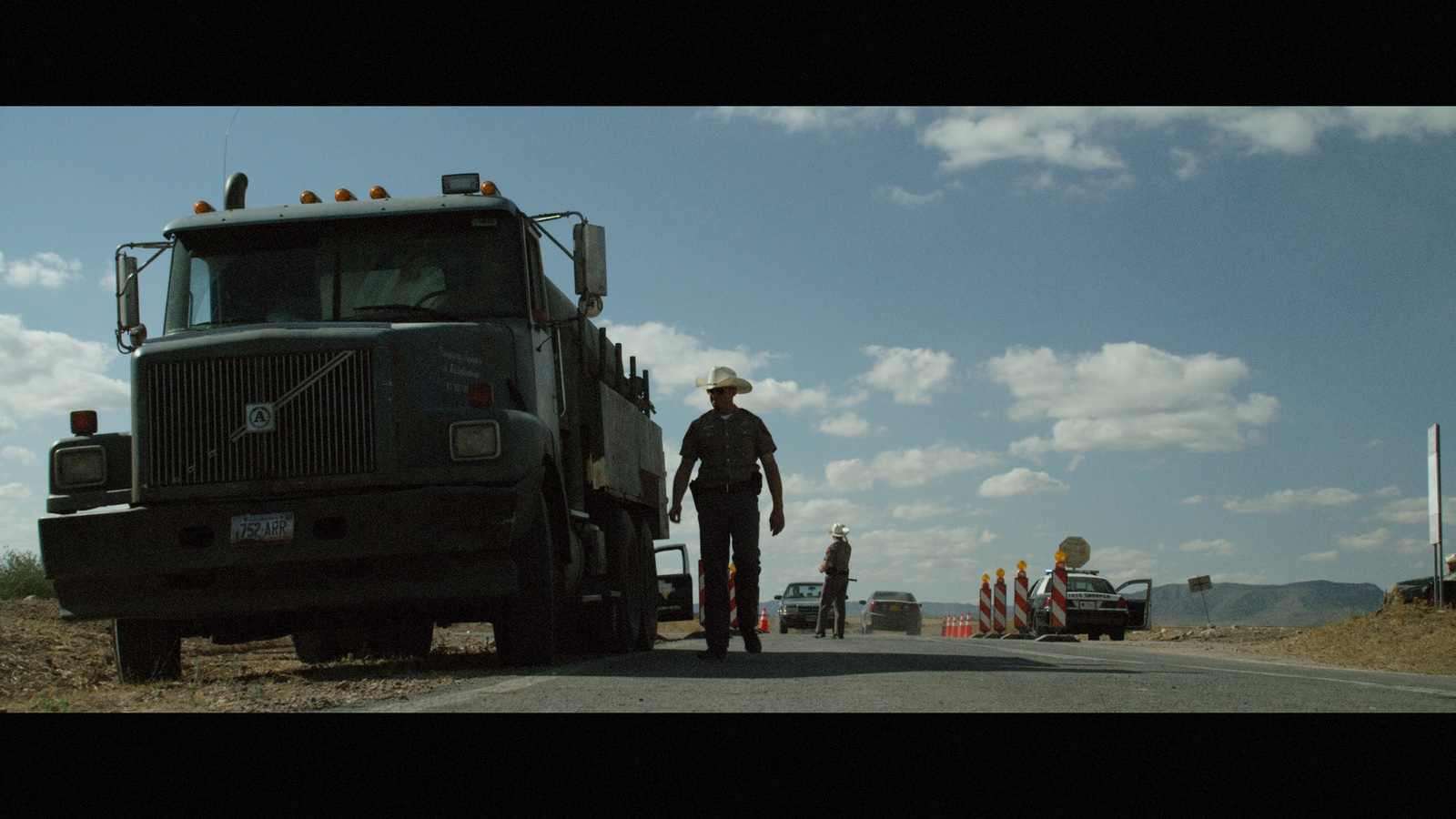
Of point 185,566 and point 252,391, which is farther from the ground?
point 252,391

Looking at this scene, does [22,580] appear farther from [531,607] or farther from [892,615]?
[892,615]

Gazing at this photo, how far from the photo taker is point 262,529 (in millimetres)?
7418

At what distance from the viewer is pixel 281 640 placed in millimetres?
14883

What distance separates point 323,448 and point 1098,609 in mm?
19911

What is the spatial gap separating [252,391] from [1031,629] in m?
21.7

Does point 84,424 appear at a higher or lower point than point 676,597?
higher

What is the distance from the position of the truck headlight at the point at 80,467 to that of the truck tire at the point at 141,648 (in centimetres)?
98

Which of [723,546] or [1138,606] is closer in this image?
[723,546]

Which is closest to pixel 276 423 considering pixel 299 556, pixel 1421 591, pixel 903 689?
pixel 299 556

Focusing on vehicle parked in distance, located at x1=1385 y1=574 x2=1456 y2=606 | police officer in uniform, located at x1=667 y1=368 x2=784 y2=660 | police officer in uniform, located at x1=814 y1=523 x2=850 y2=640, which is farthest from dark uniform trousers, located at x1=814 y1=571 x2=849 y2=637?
police officer in uniform, located at x1=667 y1=368 x2=784 y2=660

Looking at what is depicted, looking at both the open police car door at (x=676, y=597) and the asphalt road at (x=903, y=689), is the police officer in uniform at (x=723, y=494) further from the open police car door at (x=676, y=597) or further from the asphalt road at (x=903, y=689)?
the open police car door at (x=676, y=597)

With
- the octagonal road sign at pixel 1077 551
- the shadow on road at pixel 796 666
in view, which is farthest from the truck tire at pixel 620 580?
the octagonal road sign at pixel 1077 551
